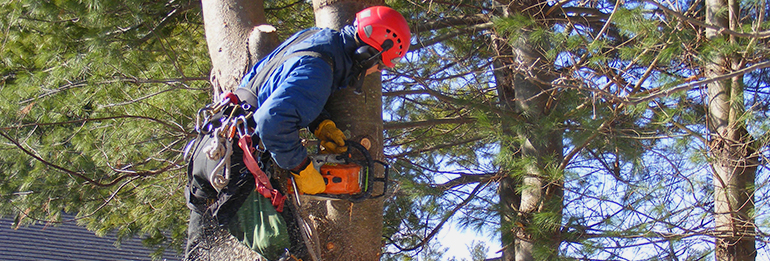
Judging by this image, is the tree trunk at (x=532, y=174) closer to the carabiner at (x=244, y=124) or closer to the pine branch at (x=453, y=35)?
the pine branch at (x=453, y=35)

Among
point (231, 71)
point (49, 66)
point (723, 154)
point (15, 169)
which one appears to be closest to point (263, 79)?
point (231, 71)

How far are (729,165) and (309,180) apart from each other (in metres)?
2.60

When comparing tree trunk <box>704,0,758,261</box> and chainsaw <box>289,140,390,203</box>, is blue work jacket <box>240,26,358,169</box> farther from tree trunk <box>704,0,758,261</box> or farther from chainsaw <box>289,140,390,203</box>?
tree trunk <box>704,0,758,261</box>

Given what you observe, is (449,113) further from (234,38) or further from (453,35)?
(234,38)

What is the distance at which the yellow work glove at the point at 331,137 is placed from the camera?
8.88 ft

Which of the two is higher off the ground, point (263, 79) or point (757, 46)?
point (757, 46)

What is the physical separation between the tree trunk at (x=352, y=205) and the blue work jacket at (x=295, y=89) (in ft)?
0.40

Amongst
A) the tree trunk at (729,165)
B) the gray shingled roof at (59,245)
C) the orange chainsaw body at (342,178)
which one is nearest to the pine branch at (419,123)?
the tree trunk at (729,165)

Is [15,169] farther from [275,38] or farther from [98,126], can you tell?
[275,38]

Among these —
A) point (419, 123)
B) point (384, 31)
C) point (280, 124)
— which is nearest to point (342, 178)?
point (280, 124)

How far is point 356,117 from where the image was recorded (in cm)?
282

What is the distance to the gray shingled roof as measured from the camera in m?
8.56

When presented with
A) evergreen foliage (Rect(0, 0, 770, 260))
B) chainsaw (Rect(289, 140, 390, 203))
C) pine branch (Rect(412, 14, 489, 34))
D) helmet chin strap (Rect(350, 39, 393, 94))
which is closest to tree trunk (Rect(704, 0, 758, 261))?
evergreen foliage (Rect(0, 0, 770, 260))

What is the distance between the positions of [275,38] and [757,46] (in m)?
2.43
